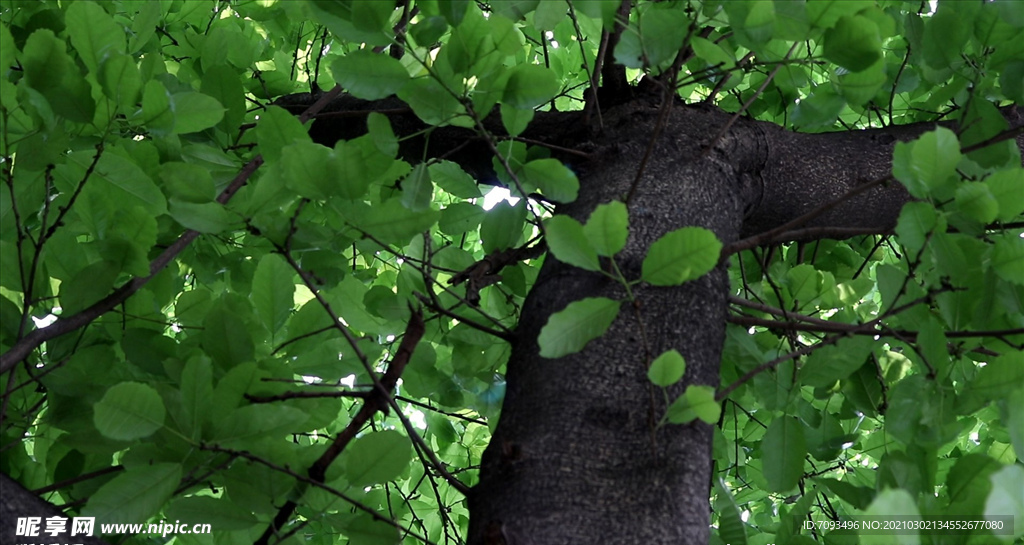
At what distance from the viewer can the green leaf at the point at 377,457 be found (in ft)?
3.22

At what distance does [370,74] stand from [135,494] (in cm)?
57

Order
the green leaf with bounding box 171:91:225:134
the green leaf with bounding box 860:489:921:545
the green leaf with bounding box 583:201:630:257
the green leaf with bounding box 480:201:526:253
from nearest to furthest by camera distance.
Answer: the green leaf with bounding box 860:489:921:545 < the green leaf with bounding box 583:201:630:257 < the green leaf with bounding box 171:91:225:134 < the green leaf with bounding box 480:201:526:253

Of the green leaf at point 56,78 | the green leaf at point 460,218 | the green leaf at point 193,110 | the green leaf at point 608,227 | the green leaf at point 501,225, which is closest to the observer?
the green leaf at point 608,227

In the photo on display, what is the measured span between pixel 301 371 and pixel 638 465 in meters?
0.50

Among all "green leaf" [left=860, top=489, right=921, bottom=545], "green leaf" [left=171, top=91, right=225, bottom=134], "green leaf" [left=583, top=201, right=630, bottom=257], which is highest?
"green leaf" [left=171, top=91, right=225, bottom=134]

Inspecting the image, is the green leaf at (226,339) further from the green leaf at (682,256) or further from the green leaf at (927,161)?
the green leaf at (927,161)

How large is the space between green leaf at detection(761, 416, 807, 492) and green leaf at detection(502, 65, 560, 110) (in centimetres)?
55

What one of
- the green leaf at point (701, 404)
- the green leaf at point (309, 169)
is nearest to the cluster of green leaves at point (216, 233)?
the green leaf at point (309, 169)

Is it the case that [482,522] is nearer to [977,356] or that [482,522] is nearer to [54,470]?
[54,470]

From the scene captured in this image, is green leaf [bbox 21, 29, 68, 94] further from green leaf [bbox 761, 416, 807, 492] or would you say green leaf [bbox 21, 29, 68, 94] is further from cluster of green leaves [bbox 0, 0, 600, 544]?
green leaf [bbox 761, 416, 807, 492]

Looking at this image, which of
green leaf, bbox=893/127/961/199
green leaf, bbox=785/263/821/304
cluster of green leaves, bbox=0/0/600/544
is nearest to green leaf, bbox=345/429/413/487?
cluster of green leaves, bbox=0/0/600/544

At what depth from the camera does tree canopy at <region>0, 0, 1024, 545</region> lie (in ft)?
3.04

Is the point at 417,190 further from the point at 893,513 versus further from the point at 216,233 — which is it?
the point at 893,513

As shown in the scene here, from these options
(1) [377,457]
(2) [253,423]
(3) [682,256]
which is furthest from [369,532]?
(3) [682,256]
